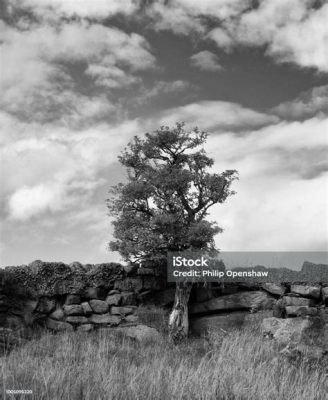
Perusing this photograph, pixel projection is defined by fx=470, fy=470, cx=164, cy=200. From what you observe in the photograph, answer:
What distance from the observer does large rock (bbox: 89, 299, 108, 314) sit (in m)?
16.8

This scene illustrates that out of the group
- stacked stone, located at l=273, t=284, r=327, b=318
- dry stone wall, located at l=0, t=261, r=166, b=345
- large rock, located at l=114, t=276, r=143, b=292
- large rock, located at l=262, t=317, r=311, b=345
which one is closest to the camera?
large rock, located at l=262, t=317, r=311, b=345

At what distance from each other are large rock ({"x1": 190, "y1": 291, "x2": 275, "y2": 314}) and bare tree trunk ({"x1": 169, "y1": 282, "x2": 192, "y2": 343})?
1009 mm

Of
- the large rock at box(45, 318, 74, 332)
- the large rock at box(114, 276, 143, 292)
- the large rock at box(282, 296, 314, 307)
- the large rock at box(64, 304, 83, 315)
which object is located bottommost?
the large rock at box(45, 318, 74, 332)

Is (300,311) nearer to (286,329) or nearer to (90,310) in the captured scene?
(286,329)

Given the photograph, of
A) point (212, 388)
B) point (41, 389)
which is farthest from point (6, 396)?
point (212, 388)

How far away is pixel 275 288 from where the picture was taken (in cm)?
1709

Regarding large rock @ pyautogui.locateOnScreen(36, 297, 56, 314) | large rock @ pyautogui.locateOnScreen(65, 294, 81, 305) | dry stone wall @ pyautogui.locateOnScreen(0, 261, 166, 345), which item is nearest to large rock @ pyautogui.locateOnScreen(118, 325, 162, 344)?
dry stone wall @ pyautogui.locateOnScreen(0, 261, 166, 345)

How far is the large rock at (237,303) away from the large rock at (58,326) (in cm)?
454

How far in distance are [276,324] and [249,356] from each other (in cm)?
346

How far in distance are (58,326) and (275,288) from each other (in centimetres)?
781

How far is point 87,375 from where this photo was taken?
7527mm

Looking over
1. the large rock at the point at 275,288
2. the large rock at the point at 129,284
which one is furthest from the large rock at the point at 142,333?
the large rock at the point at 275,288

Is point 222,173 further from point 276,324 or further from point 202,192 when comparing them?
point 276,324

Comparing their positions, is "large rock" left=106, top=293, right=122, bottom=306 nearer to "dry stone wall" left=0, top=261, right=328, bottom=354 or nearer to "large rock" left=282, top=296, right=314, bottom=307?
"dry stone wall" left=0, top=261, right=328, bottom=354
